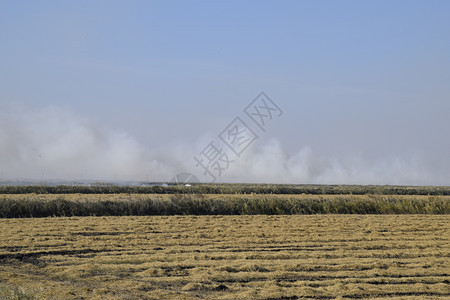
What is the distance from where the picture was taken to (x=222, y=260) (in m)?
12.2

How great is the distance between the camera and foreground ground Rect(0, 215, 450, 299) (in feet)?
30.5

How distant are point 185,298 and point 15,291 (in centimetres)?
278

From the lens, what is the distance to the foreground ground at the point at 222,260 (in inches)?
366

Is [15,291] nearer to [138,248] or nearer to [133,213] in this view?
[138,248]

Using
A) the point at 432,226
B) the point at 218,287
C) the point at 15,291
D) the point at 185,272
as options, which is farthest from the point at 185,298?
the point at 432,226

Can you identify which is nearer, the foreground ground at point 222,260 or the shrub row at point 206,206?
the foreground ground at point 222,260

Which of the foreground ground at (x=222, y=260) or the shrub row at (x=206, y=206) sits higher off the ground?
the shrub row at (x=206, y=206)

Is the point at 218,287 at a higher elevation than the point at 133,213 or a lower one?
lower

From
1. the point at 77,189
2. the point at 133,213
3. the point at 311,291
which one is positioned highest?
the point at 77,189

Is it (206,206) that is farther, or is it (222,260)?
(206,206)

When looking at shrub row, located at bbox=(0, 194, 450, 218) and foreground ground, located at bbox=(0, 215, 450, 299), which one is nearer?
foreground ground, located at bbox=(0, 215, 450, 299)

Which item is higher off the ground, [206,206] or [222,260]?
[206,206]

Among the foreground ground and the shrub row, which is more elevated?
the shrub row

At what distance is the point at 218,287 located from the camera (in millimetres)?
9555
